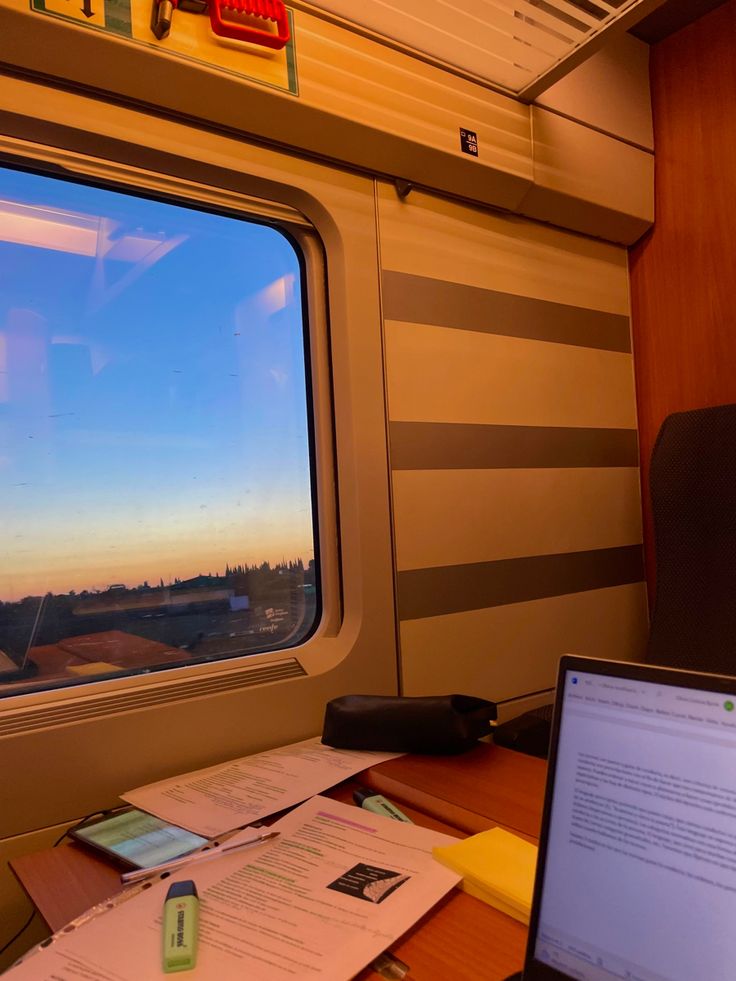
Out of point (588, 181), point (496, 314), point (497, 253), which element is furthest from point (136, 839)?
point (588, 181)

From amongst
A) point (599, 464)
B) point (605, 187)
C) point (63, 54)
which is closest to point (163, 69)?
point (63, 54)

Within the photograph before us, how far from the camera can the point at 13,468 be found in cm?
148

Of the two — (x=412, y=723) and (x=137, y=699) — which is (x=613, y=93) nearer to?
(x=412, y=723)

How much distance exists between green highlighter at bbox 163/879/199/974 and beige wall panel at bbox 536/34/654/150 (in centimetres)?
220

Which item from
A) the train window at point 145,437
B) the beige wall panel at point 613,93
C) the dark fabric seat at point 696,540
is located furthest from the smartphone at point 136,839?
the beige wall panel at point 613,93

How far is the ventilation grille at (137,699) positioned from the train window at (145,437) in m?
0.09

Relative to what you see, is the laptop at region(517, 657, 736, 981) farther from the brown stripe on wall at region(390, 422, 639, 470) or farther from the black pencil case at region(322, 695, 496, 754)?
the brown stripe on wall at region(390, 422, 639, 470)

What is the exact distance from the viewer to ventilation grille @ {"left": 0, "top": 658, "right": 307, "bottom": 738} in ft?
4.50

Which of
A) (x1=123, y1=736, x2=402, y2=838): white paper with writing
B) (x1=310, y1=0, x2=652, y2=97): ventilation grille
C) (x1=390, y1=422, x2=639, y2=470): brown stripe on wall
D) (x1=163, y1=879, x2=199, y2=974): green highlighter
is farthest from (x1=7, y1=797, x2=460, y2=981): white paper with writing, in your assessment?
(x1=310, y1=0, x2=652, y2=97): ventilation grille

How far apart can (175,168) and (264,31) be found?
345 mm

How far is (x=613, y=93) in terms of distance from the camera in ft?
7.62

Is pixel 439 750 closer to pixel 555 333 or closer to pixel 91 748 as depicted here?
pixel 91 748

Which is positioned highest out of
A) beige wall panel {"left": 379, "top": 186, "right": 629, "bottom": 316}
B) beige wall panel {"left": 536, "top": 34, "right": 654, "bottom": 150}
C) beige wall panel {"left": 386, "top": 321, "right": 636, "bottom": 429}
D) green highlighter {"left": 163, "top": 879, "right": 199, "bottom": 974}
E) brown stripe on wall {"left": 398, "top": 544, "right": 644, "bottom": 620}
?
beige wall panel {"left": 536, "top": 34, "right": 654, "bottom": 150}

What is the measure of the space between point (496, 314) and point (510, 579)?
0.81 meters
